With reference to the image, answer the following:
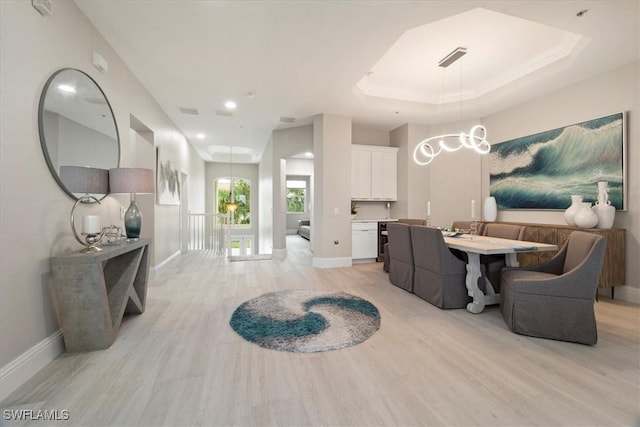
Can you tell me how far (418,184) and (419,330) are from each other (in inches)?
152

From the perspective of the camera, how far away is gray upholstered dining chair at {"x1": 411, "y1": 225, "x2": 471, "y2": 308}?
298cm

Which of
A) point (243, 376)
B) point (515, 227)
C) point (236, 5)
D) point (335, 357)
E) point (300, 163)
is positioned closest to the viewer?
point (243, 376)

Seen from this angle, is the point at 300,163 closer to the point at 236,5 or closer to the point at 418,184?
the point at 418,184

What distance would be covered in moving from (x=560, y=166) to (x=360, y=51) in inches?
135

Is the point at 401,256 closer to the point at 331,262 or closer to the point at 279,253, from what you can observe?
the point at 331,262

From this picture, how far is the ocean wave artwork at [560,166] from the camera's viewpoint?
3.40 m

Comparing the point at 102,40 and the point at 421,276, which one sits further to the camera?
the point at 421,276

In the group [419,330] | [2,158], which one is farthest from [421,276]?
[2,158]

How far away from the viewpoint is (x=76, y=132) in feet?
7.52

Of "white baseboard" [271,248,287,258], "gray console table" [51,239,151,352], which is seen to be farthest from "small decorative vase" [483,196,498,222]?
"gray console table" [51,239,151,352]

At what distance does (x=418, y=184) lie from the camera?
226 inches

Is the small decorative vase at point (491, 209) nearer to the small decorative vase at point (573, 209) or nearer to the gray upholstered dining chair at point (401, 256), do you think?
the small decorative vase at point (573, 209)

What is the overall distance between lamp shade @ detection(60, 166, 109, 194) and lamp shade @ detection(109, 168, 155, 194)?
3.5 inches

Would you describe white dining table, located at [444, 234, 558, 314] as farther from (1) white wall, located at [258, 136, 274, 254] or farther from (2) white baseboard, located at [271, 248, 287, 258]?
(1) white wall, located at [258, 136, 274, 254]
